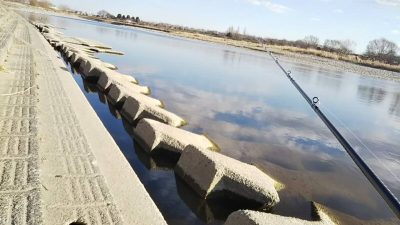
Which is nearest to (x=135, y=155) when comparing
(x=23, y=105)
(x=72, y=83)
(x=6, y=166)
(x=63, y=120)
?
(x=63, y=120)

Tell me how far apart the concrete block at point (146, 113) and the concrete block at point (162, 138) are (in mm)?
1121

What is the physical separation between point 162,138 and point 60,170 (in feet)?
9.74

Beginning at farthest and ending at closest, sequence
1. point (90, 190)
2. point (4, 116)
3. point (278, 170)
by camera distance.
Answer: point (278, 170), point (4, 116), point (90, 190)

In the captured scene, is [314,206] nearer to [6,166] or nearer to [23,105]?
[6,166]

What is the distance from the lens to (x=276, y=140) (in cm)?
1125

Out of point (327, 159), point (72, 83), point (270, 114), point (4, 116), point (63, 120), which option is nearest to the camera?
point (4, 116)

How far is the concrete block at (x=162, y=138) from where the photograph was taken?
26.3 ft

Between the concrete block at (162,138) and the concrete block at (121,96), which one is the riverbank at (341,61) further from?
the concrete block at (162,138)

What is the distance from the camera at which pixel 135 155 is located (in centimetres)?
826

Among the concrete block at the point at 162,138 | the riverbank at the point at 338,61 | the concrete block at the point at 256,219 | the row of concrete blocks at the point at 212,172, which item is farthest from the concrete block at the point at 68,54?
the riverbank at the point at 338,61

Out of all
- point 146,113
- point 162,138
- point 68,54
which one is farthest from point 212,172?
point 68,54

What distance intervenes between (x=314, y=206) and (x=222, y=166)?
1921mm

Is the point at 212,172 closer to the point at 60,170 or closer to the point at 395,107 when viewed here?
the point at 60,170

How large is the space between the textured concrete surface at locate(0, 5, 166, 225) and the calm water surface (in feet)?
3.00
